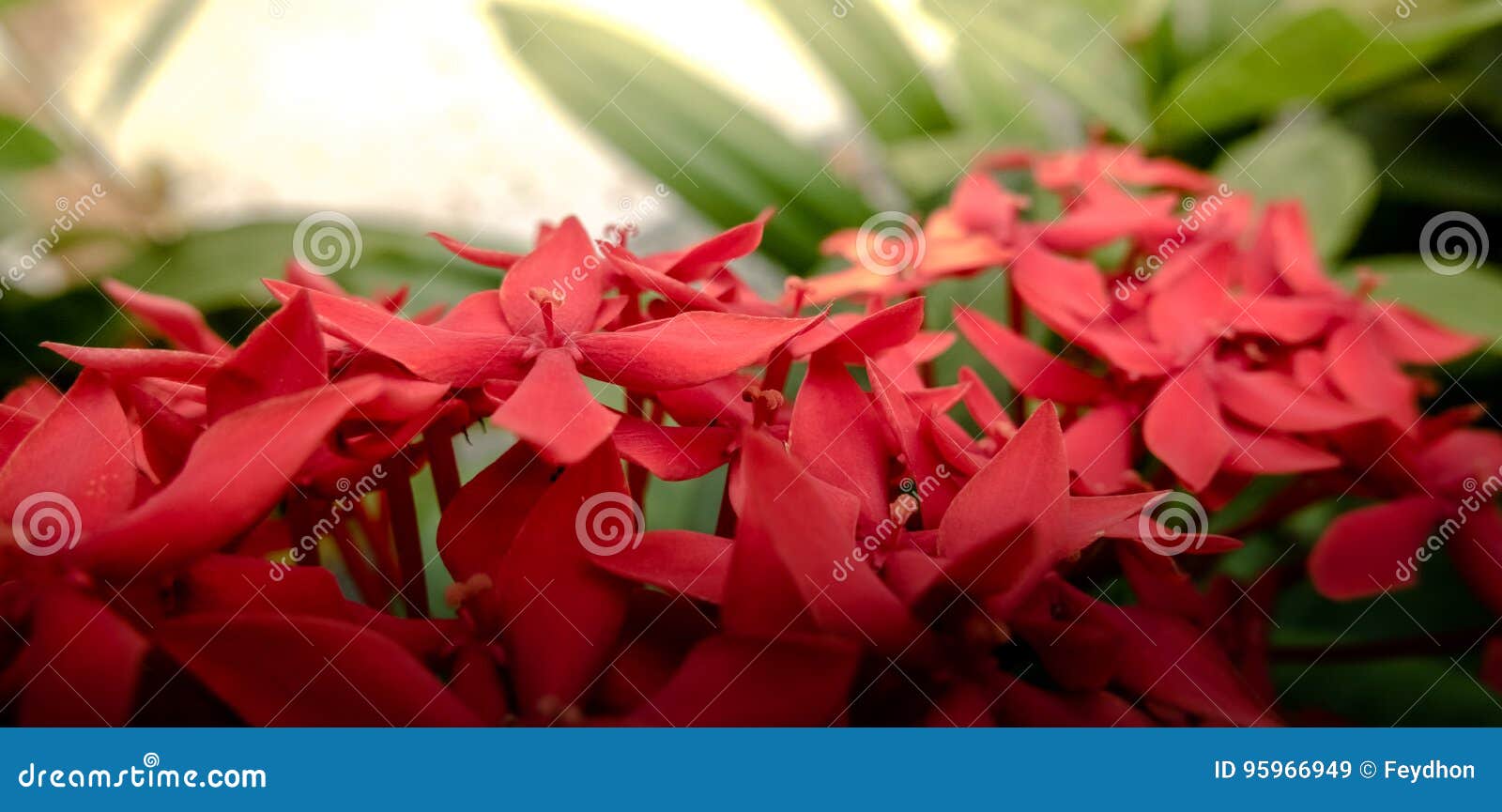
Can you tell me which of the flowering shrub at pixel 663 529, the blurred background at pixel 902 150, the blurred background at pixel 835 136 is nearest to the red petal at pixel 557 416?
the flowering shrub at pixel 663 529

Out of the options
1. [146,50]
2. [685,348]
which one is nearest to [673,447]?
[685,348]

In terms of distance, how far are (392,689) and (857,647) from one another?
0.47ft

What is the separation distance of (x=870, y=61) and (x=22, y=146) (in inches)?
29.6

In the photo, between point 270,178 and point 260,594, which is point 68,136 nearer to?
point 270,178

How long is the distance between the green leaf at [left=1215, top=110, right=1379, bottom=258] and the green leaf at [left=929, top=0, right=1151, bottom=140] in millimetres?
102

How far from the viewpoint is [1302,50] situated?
2.69ft

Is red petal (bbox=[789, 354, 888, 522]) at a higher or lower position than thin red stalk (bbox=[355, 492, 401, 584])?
higher

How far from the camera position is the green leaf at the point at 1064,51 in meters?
0.84

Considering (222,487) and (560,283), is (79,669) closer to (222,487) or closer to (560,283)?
(222,487)

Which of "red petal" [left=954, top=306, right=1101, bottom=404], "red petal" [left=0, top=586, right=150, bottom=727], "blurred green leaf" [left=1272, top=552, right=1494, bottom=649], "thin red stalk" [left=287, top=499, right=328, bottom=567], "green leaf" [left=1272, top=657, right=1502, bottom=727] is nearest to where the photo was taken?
"red petal" [left=0, top=586, right=150, bottom=727]

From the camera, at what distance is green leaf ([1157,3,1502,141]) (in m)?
0.79

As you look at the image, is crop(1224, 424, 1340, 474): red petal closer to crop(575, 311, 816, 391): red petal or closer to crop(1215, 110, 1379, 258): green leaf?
crop(575, 311, 816, 391): red petal

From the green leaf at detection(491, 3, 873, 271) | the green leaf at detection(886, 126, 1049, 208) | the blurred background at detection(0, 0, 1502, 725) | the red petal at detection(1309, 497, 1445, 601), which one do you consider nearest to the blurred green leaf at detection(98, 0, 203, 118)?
the blurred background at detection(0, 0, 1502, 725)
